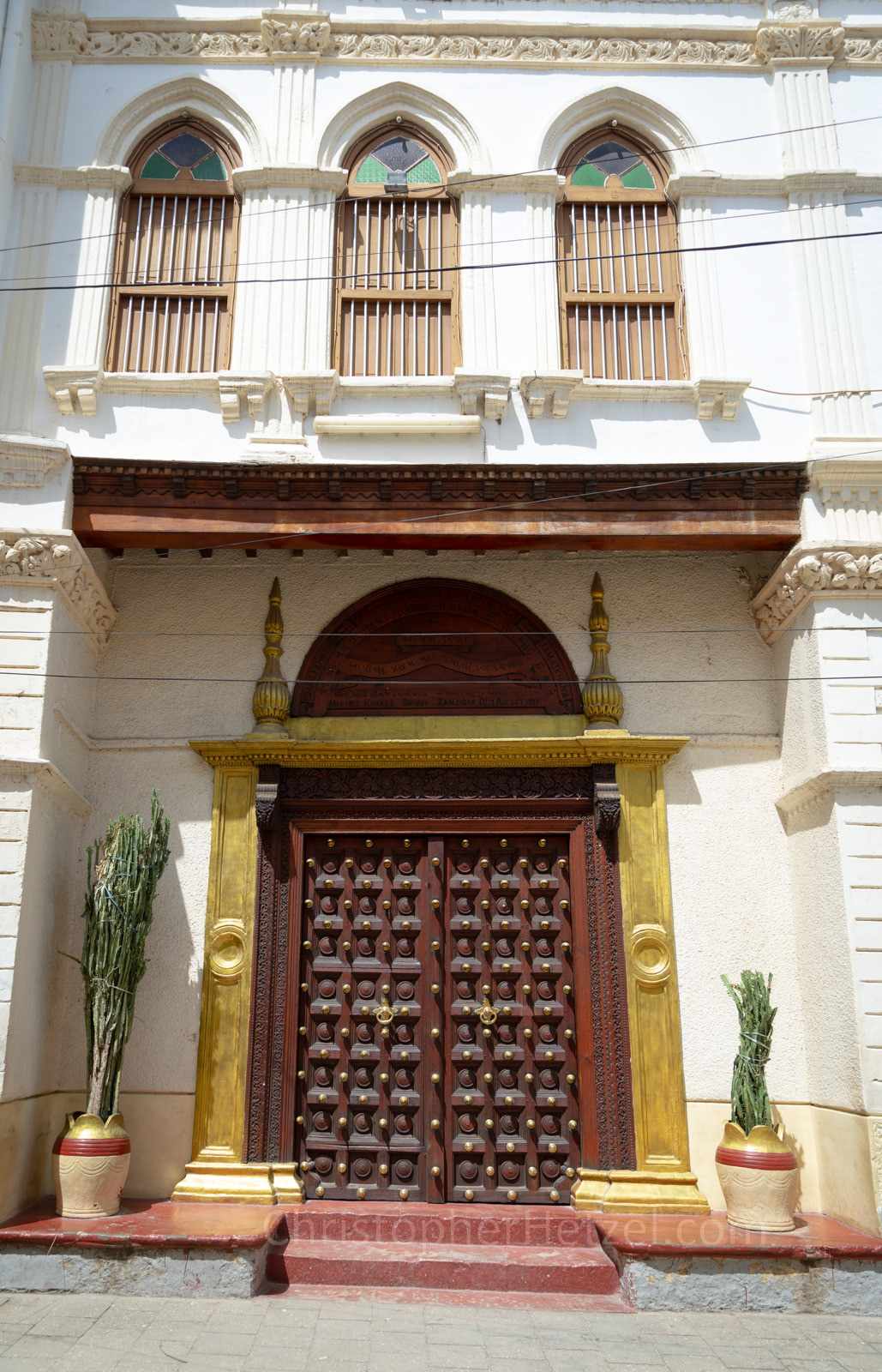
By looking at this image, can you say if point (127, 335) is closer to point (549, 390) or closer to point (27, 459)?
point (27, 459)

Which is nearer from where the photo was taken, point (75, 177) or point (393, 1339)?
point (393, 1339)

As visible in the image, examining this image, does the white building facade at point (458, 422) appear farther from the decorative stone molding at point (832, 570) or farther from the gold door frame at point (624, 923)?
the gold door frame at point (624, 923)

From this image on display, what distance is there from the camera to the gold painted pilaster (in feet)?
22.4

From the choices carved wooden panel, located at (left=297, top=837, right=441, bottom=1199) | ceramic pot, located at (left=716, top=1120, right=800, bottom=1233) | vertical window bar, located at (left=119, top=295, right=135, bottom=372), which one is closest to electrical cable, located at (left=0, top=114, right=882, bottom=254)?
vertical window bar, located at (left=119, top=295, right=135, bottom=372)

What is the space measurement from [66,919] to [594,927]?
3.68 m

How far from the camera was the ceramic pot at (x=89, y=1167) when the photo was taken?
246 inches

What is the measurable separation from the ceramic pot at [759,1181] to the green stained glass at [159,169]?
7979 millimetres

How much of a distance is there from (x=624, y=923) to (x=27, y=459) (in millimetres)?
5153

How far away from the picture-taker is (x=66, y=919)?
7293 millimetres

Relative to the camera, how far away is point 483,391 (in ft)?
24.2

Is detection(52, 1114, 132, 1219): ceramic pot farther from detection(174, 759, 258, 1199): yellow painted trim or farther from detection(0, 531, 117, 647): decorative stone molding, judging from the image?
detection(0, 531, 117, 647): decorative stone molding

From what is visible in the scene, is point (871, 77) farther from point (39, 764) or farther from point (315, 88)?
point (39, 764)

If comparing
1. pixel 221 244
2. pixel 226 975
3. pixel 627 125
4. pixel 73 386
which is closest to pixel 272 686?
pixel 226 975

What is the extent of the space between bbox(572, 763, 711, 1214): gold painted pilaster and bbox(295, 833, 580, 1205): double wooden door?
0.40 metres
